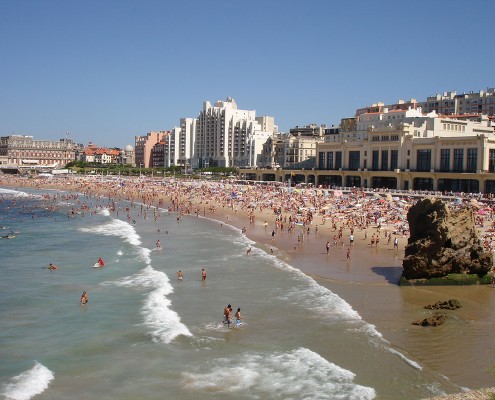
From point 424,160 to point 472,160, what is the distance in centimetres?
746

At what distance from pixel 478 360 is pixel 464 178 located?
54.0 m

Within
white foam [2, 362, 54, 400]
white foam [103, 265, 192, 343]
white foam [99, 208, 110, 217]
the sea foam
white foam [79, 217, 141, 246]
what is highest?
the sea foam

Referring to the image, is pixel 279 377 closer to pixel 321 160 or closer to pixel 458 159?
pixel 458 159

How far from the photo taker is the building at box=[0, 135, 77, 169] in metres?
181

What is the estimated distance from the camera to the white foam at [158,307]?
57.8ft

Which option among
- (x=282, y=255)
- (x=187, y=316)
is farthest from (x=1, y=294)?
(x=282, y=255)

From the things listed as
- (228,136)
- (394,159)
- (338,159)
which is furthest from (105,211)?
(228,136)

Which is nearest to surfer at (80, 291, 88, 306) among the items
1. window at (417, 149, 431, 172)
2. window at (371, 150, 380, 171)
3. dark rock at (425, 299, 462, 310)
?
dark rock at (425, 299, 462, 310)

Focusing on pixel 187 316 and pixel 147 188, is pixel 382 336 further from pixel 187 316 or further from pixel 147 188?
pixel 147 188

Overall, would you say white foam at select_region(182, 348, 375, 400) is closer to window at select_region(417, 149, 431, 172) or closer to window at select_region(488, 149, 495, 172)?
window at select_region(488, 149, 495, 172)

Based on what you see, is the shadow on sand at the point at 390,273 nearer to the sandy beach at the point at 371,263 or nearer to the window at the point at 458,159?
the sandy beach at the point at 371,263

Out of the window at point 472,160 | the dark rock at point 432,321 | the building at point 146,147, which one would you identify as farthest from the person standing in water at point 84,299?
the building at point 146,147

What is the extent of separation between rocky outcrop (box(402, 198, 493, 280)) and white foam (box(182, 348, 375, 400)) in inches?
365

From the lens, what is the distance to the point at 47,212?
61406mm
